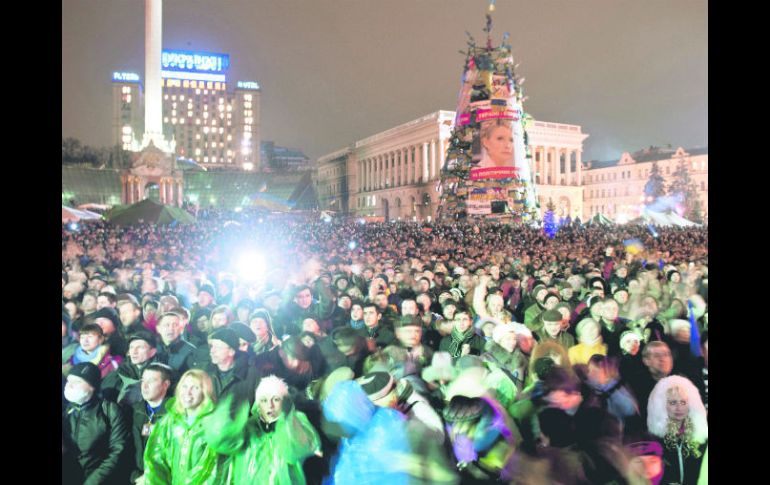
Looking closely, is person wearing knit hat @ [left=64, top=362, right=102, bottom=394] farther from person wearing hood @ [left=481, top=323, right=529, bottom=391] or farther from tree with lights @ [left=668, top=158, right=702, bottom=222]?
tree with lights @ [left=668, top=158, right=702, bottom=222]

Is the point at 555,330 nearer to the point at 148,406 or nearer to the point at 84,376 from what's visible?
the point at 148,406

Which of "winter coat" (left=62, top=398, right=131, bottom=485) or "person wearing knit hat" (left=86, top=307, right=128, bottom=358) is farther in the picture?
"person wearing knit hat" (left=86, top=307, right=128, bottom=358)

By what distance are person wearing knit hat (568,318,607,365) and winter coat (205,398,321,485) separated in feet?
7.59

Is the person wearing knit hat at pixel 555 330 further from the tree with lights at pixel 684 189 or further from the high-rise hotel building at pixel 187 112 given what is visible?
the high-rise hotel building at pixel 187 112

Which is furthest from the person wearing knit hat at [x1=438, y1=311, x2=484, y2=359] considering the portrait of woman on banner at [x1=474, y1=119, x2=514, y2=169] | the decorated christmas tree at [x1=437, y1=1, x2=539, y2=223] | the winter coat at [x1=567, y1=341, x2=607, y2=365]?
the portrait of woman on banner at [x1=474, y1=119, x2=514, y2=169]

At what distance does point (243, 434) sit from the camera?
3516mm

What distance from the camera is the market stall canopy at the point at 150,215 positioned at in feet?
49.8

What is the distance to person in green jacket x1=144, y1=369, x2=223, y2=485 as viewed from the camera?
11.5 feet

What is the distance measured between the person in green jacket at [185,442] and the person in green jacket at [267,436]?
8cm

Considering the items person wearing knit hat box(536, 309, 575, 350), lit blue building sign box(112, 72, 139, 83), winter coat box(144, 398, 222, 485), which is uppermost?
lit blue building sign box(112, 72, 139, 83)

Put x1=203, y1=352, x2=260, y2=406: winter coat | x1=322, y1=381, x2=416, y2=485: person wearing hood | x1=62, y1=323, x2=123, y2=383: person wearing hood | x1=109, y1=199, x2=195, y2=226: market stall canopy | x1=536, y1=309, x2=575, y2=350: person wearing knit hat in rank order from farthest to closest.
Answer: x1=109, y1=199, x2=195, y2=226: market stall canopy
x1=536, y1=309, x2=575, y2=350: person wearing knit hat
x1=62, y1=323, x2=123, y2=383: person wearing hood
x1=203, y1=352, x2=260, y2=406: winter coat
x1=322, y1=381, x2=416, y2=485: person wearing hood

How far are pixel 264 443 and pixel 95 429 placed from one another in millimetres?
1123

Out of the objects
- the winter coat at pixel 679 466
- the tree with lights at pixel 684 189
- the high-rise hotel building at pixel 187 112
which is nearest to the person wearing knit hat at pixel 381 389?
the winter coat at pixel 679 466
